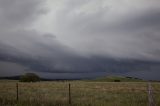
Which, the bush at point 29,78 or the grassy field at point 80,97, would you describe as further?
the bush at point 29,78

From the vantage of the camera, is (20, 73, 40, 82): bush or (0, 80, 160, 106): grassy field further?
(20, 73, 40, 82): bush

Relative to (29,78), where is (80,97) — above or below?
below

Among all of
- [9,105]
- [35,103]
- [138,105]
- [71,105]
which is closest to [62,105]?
[71,105]

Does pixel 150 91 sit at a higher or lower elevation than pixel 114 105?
higher

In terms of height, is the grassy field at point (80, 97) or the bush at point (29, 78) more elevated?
the bush at point (29, 78)

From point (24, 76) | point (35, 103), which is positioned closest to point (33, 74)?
point (24, 76)

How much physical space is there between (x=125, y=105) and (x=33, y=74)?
70.1m

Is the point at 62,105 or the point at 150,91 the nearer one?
the point at 150,91

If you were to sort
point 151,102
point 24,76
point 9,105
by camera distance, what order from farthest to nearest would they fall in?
point 24,76 → point 9,105 → point 151,102

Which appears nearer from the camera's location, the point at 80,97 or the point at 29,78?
the point at 80,97

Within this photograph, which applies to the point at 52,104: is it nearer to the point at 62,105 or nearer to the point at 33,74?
the point at 62,105

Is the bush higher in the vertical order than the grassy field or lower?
higher

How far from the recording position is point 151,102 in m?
16.6

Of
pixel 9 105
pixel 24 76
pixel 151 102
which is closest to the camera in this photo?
pixel 151 102
